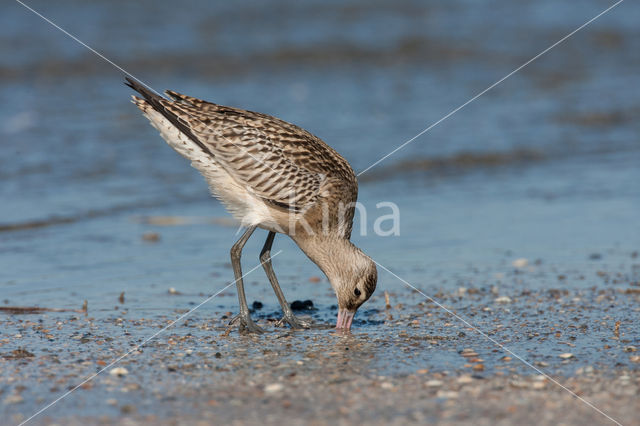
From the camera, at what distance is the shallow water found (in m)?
7.43

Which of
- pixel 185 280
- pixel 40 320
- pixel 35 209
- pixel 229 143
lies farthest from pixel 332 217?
pixel 35 209

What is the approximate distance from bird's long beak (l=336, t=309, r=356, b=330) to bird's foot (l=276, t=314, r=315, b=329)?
232 mm

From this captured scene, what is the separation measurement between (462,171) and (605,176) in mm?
1795

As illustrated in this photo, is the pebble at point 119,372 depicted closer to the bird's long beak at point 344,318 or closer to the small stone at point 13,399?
the small stone at point 13,399

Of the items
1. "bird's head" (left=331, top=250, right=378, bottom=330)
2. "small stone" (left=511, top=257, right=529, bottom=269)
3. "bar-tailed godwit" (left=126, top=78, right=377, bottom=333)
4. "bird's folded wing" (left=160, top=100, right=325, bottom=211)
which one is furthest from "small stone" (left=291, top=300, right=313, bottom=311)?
"small stone" (left=511, top=257, right=529, bottom=269)

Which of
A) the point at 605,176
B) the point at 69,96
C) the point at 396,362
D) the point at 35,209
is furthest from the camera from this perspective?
the point at 69,96

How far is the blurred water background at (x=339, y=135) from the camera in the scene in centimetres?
801

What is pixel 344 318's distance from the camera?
644 cm

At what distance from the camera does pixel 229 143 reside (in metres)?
6.76

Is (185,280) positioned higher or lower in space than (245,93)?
lower

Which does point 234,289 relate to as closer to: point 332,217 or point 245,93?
point 332,217

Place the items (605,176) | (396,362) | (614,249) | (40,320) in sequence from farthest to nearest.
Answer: (605,176), (614,249), (40,320), (396,362)

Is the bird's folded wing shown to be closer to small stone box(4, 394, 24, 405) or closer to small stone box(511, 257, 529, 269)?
small stone box(511, 257, 529, 269)

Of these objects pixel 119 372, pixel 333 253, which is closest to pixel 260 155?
pixel 333 253
